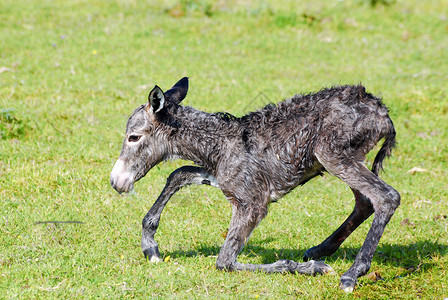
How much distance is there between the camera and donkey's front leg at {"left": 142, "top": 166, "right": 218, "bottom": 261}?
601cm

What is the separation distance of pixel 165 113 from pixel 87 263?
1652 mm

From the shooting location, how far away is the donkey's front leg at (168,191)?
6008mm

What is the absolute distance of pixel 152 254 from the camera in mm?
5918

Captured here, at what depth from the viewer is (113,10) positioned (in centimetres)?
1599

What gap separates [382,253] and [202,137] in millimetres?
2352

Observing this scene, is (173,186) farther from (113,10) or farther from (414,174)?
(113,10)

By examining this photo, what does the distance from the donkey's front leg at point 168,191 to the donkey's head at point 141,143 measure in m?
0.34

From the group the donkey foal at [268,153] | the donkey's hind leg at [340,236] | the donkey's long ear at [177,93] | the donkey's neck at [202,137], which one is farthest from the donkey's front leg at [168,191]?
the donkey's hind leg at [340,236]

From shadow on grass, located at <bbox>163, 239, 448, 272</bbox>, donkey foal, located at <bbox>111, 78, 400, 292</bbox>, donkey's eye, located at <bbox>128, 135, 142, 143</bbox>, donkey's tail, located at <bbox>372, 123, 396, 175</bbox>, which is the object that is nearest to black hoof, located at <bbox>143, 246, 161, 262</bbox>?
donkey foal, located at <bbox>111, 78, 400, 292</bbox>

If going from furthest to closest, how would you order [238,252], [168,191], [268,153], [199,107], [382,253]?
[199,107] → [382,253] → [168,191] → [268,153] → [238,252]

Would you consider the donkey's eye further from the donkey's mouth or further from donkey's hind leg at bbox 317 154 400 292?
donkey's hind leg at bbox 317 154 400 292

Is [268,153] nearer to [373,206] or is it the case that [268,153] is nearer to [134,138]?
[373,206]

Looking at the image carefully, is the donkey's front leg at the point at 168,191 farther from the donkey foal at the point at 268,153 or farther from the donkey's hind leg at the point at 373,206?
the donkey's hind leg at the point at 373,206

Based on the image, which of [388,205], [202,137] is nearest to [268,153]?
[202,137]
